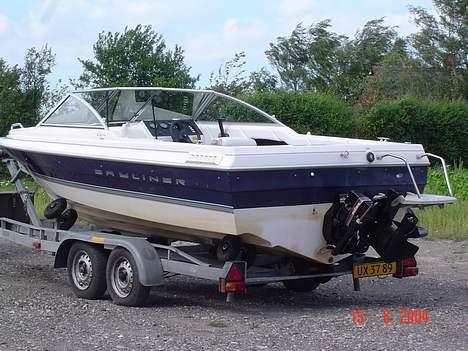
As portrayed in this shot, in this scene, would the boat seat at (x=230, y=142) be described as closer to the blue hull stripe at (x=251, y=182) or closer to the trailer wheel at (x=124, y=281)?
the blue hull stripe at (x=251, y=182)

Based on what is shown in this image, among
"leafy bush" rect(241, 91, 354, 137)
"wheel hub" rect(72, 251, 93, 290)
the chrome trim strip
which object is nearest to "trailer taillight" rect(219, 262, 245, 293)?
the chrome trim strip

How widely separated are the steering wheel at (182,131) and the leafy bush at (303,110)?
45.3 ft

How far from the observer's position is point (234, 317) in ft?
26.9

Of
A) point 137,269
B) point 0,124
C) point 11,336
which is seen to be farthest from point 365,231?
point 0,124

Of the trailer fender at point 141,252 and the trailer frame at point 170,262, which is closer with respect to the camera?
the trailer frame at point 170,262

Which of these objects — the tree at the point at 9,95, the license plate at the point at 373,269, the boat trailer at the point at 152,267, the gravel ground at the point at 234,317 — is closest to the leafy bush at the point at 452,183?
the gravel ground at the point at 234,317

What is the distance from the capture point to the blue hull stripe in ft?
25.2

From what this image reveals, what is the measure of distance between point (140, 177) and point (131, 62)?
1955cm

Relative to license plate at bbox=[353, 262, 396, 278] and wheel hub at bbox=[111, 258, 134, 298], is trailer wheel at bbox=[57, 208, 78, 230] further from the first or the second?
license plate at bbox=[353, 262, 396, 278]

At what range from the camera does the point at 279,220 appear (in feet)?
26.0

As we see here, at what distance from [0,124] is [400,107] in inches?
479

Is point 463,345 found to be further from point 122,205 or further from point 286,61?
point 286,61

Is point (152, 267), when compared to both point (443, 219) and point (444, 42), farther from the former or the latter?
point (444, 42)

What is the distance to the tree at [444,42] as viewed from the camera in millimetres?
38250
